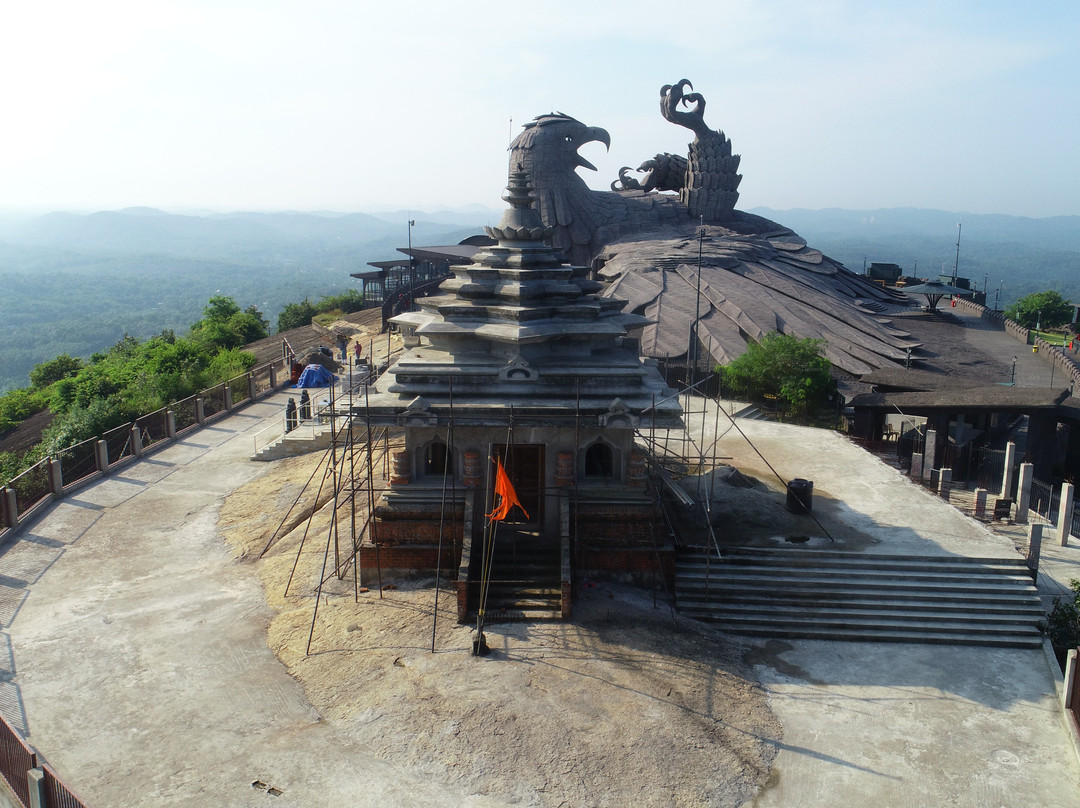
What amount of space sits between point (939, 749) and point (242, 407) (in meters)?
23.7

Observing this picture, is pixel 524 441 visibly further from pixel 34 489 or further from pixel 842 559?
pixel 34 489

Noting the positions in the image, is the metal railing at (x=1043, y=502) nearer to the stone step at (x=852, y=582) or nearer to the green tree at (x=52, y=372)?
the stone step at (x=852, y=582)

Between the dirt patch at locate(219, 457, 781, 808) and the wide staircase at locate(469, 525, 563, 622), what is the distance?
14.0 inches

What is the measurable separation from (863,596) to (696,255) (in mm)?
23873

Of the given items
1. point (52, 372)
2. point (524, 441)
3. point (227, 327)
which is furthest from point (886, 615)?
point (52, 372)

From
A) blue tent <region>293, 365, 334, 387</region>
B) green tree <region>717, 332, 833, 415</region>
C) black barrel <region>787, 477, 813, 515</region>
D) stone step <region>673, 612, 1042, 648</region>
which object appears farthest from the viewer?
blue tent <region>293, 365, 334, 387</region>

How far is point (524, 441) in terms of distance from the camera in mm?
15312

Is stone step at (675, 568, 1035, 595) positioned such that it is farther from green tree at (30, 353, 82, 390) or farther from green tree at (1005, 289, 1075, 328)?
green tree at (1005, 289, 1075, 328)

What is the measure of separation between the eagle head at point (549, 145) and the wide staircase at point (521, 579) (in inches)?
1082

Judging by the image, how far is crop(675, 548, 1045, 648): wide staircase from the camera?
14031 mm

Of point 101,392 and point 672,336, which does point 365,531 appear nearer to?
point 672,336

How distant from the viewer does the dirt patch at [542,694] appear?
1026 cm

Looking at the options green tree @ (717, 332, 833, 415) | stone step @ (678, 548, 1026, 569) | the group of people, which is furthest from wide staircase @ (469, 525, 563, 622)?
green tree @ (717, 332, 833, 415)

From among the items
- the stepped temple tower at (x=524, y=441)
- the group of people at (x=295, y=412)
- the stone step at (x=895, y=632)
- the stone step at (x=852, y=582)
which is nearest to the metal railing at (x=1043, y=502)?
the stone step at (x=852, y=582)
